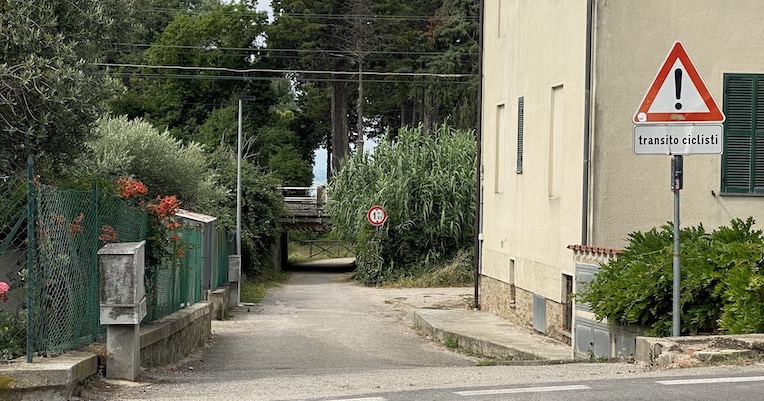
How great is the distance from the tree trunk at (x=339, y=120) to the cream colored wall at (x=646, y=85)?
156 feet

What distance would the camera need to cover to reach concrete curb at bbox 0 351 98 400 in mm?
8992

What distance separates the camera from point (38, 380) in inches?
358

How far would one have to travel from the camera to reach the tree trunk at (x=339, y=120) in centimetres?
6494

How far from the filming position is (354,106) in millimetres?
67688

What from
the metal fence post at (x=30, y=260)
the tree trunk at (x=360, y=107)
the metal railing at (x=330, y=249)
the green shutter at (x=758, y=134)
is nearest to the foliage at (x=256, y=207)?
the tree trunk at (x=360, y=107)

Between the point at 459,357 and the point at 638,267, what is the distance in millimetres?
6962

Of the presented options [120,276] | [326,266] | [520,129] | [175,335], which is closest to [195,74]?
[326,266]

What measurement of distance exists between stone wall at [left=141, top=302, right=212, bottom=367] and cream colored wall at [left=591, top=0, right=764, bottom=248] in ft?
20.2

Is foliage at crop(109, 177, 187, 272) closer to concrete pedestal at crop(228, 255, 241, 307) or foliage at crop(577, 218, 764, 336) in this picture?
foliage at crop(577, 218, 764, 336)

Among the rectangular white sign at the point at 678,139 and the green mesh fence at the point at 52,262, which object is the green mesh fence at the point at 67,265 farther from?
the rectangular white sign at the point at 678,139

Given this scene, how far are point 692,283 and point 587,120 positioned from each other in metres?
6.33

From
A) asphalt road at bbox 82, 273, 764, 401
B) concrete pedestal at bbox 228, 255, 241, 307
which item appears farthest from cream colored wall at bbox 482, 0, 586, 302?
concrete pedestal at bbox 228, 255, 241, 307

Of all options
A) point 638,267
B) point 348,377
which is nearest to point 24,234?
point 348,377

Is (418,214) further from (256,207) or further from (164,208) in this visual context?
(164,208)
